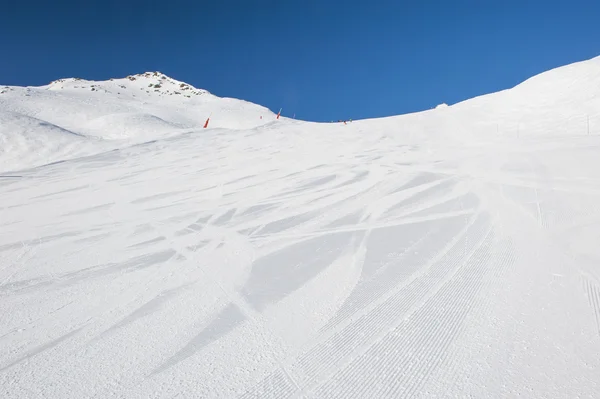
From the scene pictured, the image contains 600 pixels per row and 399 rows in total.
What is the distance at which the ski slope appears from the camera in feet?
7.62

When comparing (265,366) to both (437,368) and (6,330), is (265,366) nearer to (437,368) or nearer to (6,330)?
(437,368)

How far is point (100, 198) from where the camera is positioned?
25.6 ft

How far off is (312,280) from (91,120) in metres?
25.4

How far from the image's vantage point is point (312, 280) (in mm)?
3666

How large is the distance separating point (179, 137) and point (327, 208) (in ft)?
37.9

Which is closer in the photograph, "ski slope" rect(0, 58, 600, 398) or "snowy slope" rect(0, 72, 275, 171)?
"ski slope" rect(0, 58, 600, 398)

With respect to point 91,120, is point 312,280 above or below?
below

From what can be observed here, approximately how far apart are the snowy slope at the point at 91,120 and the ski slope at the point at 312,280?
5.75 metres

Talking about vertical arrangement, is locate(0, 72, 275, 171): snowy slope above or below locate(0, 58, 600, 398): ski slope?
above

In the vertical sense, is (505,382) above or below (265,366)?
below

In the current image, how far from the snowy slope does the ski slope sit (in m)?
5.75

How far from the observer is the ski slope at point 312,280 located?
2.32 m

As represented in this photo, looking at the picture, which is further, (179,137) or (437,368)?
(179,137)

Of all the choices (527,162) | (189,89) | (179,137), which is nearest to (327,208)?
(527,162)
